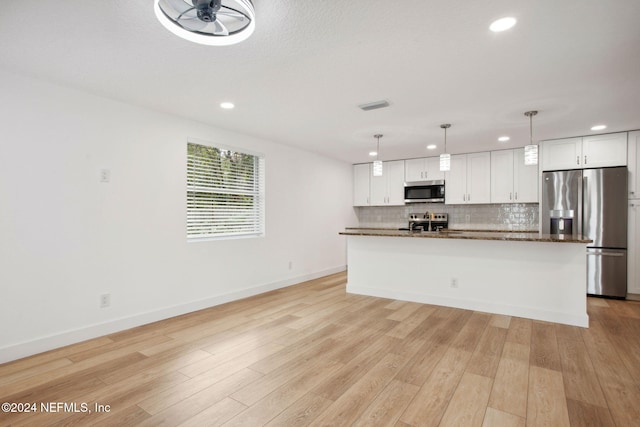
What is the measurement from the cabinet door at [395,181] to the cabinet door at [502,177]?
168cm

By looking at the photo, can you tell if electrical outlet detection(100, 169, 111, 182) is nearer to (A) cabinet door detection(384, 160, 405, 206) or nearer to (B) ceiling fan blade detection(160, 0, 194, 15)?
(B) ceiling fan blade detection(160, 0, 194, 15)

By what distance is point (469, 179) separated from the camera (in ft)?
19.7

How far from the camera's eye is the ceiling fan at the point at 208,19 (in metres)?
1.73

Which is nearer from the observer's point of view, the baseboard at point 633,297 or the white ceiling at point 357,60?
the white ceiling at point 357,60

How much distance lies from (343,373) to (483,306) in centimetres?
237

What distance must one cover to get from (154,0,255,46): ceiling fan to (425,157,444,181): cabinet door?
5180mm

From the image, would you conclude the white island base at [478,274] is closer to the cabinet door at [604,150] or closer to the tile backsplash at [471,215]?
the cabinet door at [604,150]

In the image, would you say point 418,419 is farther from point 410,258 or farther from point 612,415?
point 410,258

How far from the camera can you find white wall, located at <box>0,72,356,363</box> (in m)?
2.69

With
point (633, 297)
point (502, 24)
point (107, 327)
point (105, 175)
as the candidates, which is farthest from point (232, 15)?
point (633, 297)

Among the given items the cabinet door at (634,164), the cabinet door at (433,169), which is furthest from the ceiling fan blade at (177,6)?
the cabinet door at (634,164)

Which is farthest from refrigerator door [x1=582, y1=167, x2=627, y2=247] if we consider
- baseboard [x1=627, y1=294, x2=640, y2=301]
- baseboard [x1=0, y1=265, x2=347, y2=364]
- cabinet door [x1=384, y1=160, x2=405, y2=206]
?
baseboard [x1=0, y1=265, x2=347, y2=364]

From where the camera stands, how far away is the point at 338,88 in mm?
2988

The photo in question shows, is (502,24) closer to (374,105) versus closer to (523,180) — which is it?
(374,105)
